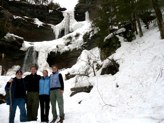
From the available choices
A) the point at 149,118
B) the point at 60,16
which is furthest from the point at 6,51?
the point at 149,118

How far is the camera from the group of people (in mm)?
9500

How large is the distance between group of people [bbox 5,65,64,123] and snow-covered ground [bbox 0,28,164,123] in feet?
2.52

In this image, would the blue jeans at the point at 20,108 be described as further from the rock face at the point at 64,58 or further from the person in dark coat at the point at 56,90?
the rock face at the point at 64,58

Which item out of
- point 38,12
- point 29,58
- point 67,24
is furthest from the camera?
point 38,12

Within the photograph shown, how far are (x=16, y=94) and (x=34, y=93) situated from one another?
75 centimetres

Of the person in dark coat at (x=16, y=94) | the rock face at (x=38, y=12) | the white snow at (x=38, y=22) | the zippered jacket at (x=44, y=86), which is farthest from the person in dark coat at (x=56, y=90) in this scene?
the rock face at (x=38, y=12)

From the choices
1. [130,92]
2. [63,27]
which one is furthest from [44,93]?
[63,27]

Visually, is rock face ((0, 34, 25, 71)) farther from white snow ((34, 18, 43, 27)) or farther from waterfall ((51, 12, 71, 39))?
waterfall ((51, 12, 71, 39))

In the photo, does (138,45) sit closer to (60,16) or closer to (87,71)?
(87,71)

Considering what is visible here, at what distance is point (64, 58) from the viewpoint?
3475cm

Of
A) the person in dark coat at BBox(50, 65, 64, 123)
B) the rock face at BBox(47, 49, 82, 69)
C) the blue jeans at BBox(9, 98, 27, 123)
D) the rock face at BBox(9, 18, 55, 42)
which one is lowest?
the blue jeans at BBox(9, 98, 27, 123)

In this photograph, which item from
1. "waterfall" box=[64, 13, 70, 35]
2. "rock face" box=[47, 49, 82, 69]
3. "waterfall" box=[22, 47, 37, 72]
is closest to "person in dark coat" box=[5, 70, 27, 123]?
"rock face" box=[47, 49, 82, 69]

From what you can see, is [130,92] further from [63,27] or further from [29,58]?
[63,27]

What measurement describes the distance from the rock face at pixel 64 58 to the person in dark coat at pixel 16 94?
23.9m
